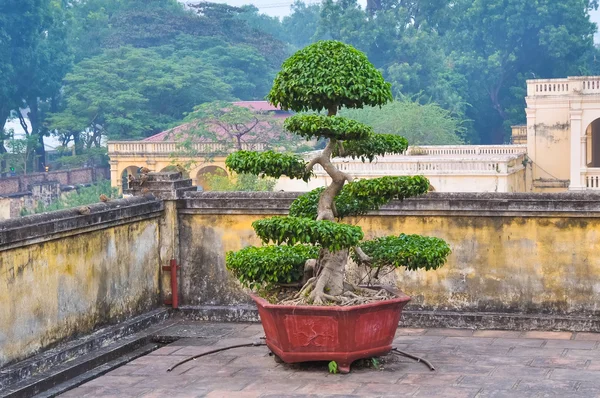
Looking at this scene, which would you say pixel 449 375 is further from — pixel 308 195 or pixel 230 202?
pixel 230 202

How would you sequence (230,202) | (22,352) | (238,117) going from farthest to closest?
(238,117)
(230,202)
(22,352)

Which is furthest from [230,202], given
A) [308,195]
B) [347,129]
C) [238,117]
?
[238,117]

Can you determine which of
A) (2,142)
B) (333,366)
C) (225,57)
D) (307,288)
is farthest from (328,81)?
(225,57)

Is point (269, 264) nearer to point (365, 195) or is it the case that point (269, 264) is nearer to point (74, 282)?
point (365, 195)

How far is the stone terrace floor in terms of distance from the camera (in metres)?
7.38

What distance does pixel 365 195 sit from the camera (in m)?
7.89

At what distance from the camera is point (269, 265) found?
793 centimetres

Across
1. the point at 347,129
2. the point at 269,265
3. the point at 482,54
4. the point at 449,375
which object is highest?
the point at 482,54

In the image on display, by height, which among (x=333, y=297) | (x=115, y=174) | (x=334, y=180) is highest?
(x=334, y=180)

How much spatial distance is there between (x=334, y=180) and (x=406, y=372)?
1.50 meters

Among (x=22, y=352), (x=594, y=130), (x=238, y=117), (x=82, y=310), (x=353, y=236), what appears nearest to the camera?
(x=353, y=236)

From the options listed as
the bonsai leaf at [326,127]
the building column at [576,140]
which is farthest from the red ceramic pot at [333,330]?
Result: the building column at [576,140]

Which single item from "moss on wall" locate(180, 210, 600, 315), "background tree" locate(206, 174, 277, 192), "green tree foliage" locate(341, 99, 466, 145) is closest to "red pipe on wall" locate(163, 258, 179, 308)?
"moss on wall" locate(180, 210, 600, 315)

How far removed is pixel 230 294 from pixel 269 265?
233 cm
